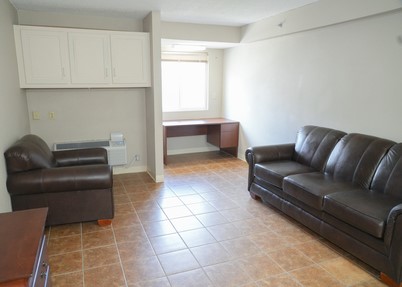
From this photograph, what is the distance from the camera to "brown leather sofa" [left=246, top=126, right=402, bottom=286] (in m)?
2.36

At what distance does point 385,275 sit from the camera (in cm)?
235

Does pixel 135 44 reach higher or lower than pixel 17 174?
higher

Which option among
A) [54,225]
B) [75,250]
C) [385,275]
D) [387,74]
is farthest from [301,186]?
[54,225]

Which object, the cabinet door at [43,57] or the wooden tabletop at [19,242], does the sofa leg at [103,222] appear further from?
the cabinet door at [43,57]

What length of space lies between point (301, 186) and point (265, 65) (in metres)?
2.65

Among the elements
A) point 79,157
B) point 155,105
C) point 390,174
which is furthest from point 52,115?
point 390,174

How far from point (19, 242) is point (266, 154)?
3.03m

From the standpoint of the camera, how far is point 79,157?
384 cm

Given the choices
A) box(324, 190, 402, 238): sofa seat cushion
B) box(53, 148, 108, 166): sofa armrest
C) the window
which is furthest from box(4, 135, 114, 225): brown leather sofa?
the window

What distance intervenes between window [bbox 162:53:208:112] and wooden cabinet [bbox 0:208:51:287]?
4.56 m

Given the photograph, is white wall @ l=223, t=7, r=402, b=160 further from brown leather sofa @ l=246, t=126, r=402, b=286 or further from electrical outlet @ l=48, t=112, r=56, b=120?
electrical outlet @ l=48, t=112, r=56, b=120

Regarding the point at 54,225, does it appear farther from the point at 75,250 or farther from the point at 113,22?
the point at 113,22

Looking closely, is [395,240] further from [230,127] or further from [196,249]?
[230,127]

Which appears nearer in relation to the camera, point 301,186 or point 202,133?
point 301,186
